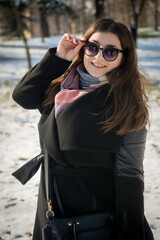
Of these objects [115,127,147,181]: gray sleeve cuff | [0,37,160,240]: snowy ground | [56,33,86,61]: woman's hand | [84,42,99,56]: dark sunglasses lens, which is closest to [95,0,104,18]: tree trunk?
[0,37,160,240]: snowy ground

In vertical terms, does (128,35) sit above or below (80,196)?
above

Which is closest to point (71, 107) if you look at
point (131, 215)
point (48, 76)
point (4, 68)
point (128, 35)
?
point (48, 76)

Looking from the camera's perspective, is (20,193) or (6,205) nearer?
(6,205)

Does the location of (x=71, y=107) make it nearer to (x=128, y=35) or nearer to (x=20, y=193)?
(x=128, y=35)

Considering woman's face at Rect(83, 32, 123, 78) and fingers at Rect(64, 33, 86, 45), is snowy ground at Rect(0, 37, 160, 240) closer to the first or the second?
woman's face at Rect(83, 32, 123, 78)

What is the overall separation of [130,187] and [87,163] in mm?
283

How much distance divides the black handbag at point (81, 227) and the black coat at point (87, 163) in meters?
0.06

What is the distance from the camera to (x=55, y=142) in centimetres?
147

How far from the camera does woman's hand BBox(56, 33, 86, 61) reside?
5.21ft

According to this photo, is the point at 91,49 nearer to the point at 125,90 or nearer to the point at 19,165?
→ the point at 125,90

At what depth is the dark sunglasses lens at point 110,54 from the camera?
147 cm

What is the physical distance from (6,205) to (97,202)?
1.96 meters

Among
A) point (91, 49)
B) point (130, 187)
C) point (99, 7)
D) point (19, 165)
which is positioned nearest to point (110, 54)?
point (91, 49)

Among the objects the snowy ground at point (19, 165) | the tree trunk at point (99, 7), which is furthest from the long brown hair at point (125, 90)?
the tree trunk at point (99, 7)
